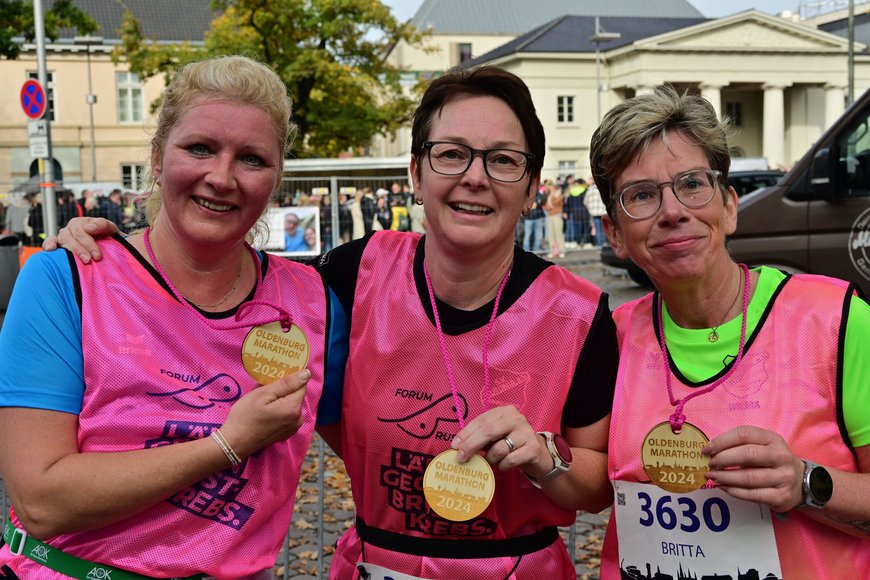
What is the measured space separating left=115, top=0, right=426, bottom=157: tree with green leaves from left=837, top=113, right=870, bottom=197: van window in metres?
23.4

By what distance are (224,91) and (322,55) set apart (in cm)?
2758

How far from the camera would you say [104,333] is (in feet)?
6.56

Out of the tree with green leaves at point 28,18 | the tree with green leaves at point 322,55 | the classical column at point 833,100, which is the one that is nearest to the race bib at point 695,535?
the tree with green leaves at point 28,18

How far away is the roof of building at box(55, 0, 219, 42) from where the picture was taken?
170 ft

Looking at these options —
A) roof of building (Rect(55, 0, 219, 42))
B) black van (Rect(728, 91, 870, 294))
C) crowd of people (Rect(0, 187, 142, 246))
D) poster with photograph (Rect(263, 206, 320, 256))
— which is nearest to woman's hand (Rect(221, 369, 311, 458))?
black van (Rect(728, 91, 870, 294))

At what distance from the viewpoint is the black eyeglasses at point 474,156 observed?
2.33m

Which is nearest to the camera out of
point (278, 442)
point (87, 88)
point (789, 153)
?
point (278, 442)

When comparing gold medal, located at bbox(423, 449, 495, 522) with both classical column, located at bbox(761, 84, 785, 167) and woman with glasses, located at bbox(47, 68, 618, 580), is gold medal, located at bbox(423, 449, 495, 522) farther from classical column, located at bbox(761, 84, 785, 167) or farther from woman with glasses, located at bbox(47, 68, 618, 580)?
classical column, located at bbox(761, 84, 785, 167)

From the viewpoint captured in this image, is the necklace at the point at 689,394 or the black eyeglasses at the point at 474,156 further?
the black eyeglasses at the point at 474,156

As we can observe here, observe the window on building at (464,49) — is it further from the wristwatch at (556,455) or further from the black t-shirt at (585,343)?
the wristwatch at (556,455)

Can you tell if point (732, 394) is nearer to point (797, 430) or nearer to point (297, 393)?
point (797, 430)

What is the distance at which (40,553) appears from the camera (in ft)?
6.55

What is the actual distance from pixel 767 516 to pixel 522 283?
0.85 m

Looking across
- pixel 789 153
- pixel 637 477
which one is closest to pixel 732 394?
pixel 637 477
